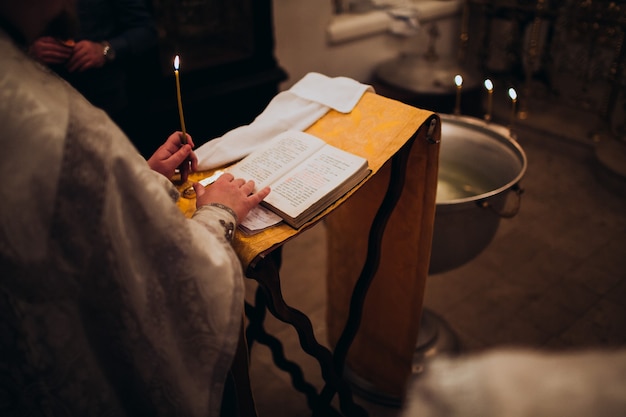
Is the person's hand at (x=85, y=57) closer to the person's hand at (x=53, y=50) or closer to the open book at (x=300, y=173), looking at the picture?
the person's hand at (x=53, y=50)

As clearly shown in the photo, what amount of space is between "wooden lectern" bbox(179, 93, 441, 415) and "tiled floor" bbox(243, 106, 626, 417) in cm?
20

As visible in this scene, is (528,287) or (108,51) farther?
(528,287)

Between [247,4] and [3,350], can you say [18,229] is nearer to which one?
[3,350]

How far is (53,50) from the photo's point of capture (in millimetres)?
1538

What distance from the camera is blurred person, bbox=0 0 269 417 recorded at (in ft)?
2.07

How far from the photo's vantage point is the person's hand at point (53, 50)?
151 centimetres

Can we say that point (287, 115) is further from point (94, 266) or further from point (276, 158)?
point (94, 266)

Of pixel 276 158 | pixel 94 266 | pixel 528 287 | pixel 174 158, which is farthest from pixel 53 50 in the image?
pixel 528 287

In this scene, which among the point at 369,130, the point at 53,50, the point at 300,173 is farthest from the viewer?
the point at 53,50

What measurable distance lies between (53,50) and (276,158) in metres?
0.90

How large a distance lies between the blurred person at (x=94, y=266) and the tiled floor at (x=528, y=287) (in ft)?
2.84

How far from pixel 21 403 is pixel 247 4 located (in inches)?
84.4

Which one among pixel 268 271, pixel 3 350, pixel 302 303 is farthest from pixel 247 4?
pixel 3 350

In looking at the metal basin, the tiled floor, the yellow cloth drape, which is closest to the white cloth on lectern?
the yellow cloth drape
